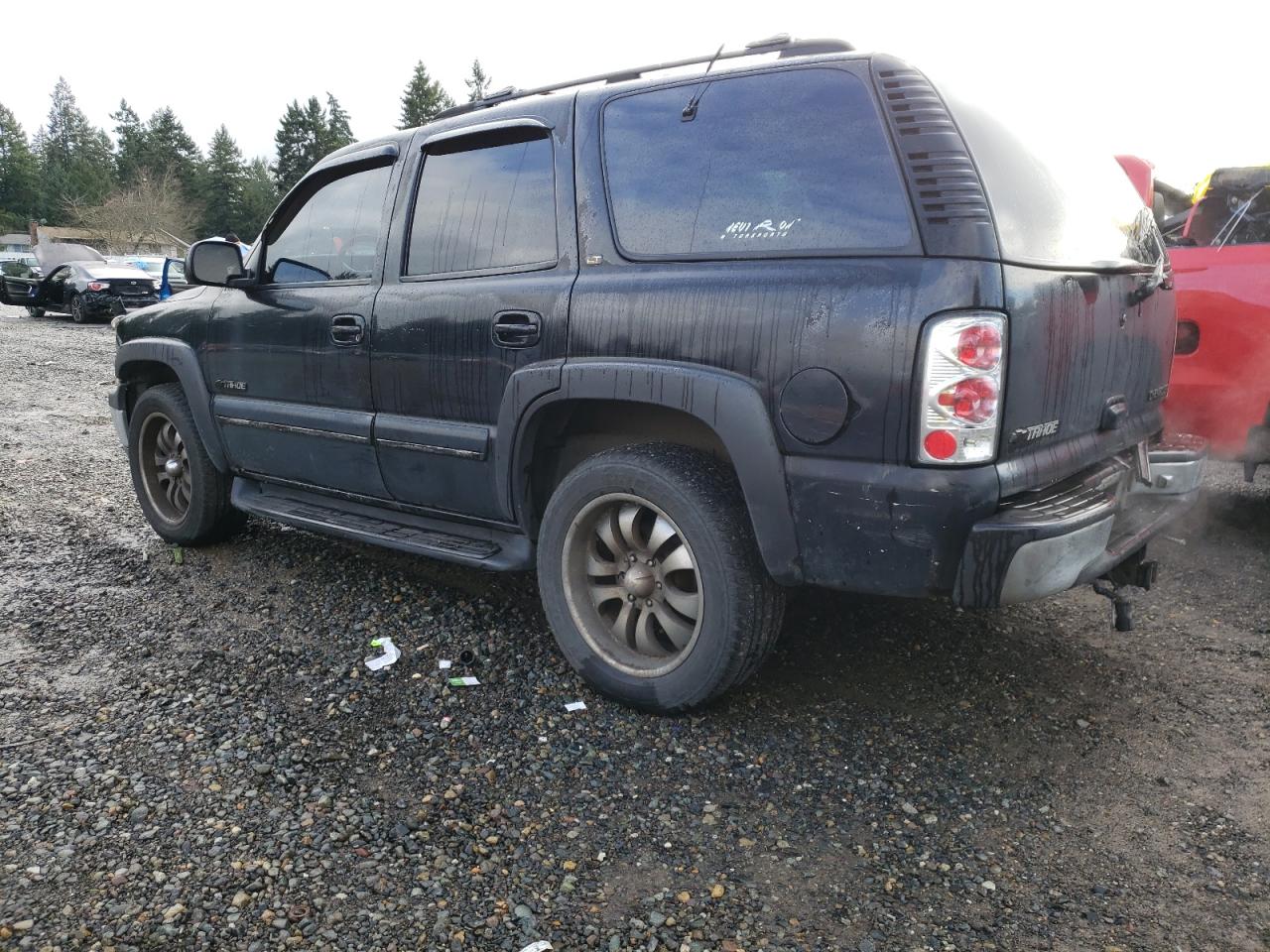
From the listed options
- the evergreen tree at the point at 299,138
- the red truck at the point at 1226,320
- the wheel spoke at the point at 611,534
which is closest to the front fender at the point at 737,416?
the wheel spoke at the point at 611,534

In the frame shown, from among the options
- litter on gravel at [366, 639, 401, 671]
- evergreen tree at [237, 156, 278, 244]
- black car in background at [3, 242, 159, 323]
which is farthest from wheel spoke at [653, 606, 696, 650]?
evergreen tree at [237, 156, 278, 244]

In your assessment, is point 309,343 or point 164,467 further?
point 164,467

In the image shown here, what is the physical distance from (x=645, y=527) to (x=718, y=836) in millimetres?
1002

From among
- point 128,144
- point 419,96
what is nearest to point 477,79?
point 419,96

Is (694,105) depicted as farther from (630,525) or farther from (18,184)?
(18,184)

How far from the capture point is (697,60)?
310 centimetres

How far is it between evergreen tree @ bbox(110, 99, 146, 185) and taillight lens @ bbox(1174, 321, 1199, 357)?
8227 cm

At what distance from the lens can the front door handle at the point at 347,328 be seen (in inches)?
147

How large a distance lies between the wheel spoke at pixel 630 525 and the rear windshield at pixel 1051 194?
1.32 meters

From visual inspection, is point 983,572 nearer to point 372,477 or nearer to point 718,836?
point 718,836

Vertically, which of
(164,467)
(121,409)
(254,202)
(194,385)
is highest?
(254,202)

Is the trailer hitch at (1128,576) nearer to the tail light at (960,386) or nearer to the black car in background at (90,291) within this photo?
the tail light at (960,386)

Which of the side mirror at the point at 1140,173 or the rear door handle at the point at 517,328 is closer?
the rear door handle at the point at 517,328

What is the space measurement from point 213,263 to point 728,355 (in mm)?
2724
